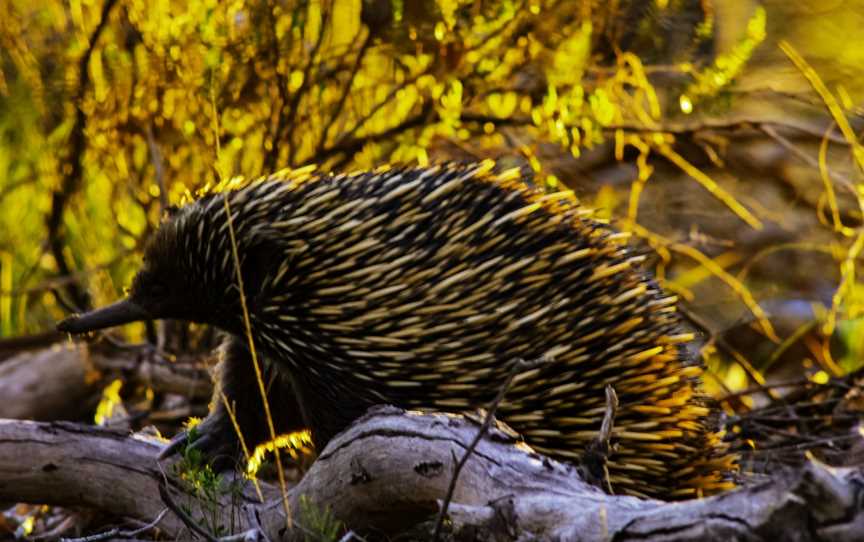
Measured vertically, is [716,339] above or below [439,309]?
below

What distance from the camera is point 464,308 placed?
10.2ft

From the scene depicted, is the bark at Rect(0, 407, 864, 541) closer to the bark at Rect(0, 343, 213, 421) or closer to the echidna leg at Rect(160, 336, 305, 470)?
the echidna leg at Rect(160, 336, 305, 470)

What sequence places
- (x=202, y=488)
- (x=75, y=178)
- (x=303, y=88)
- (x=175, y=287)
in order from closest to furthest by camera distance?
1. (x=202, y=488)
2. (x=175, y=287)
3. (x=303, y=88)
4. (x=75, y=178)

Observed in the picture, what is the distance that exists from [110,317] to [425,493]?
132cm

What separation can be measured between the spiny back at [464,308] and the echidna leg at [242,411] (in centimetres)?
13

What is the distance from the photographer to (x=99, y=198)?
17.0 ft

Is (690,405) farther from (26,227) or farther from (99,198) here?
(26,227)

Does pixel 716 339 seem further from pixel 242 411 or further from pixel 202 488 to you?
pixel 202 488

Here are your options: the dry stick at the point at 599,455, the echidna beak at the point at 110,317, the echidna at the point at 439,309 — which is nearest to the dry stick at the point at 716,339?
the echidna at the point at 439,309

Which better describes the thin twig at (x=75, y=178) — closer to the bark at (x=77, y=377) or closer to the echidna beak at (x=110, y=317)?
the bark at (x=77, y=377)

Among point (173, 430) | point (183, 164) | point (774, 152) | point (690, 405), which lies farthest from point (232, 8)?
point (774, 152)

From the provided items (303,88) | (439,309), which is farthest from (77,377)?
(439,309)

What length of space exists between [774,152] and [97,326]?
5.06 meters

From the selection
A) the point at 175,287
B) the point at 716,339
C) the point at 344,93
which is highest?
the point at 344,93
